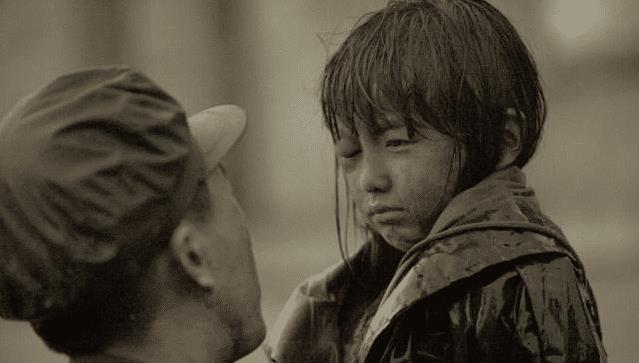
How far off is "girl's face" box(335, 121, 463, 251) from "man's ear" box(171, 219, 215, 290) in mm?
580

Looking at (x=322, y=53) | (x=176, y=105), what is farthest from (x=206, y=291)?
(x=322, y=53)

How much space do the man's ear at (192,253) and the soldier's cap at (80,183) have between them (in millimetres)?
34

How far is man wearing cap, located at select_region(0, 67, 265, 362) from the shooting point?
1.96 m

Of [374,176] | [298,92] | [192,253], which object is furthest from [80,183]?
[298,92]

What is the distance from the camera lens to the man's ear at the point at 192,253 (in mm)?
2064

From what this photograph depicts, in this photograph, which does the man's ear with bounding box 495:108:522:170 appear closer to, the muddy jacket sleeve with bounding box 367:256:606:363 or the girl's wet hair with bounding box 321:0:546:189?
the girl's wet hair with bounding box 321:0:546:189

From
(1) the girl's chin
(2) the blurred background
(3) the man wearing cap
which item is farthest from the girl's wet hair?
(2) the blurred background

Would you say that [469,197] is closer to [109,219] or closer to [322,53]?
[109,219]

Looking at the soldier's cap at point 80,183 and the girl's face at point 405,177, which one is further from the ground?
the soldier's cap at point 80,183

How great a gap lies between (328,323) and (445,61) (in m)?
0.60

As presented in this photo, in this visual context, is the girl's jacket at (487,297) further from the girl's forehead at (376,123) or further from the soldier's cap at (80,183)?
the soldier's cap at (80,183)

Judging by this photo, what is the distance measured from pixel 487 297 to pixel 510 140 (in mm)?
406

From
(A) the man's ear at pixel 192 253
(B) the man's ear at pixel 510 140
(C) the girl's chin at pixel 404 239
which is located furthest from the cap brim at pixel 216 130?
(B) the man's ear at pixel 510 140

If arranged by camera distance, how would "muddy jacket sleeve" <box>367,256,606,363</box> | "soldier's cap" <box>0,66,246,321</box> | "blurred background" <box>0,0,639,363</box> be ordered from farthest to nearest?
1. "blurred background" <box>0,0,639,363</box>
2. "muddy jacket sleeve" <box>367,256,606,363</box>
3. "soldier's cap" <box>0,66,246,321</box>
